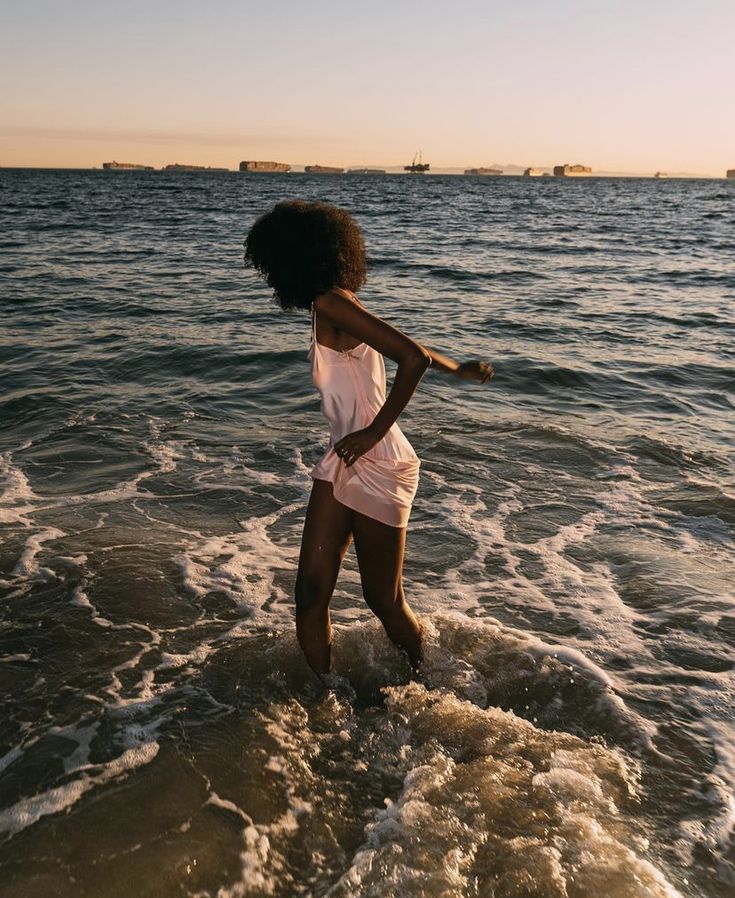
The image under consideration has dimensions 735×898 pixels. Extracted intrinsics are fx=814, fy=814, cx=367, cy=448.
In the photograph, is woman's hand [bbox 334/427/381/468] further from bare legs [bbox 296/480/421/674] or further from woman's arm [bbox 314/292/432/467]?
bare legs [bbox 296/480/421/674]

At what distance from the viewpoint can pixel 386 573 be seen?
11.7 feet

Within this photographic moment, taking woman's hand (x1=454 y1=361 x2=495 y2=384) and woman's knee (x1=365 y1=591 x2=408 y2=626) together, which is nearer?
woman's hand (x1=454 y1=361 x2=495 y2=384)

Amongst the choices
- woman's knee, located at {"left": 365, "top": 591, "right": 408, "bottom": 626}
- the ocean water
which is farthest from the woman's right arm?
the ocean water

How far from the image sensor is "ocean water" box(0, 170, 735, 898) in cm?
298

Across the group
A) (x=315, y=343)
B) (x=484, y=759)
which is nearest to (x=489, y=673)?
(x=484, y=759)

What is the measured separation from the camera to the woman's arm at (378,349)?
9.83 ft

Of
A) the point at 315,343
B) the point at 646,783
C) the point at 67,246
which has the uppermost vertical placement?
the point at 315,343

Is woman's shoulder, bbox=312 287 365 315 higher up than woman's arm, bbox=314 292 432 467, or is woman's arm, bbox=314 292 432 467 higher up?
woman's shoulder, bbox=312 287 365 315

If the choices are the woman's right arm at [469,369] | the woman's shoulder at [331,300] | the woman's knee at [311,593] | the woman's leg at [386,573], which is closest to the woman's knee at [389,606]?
the woman's leg at [386,573]

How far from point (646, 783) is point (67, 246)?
25.0 meters

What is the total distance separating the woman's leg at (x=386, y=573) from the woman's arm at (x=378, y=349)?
433mm

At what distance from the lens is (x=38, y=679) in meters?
3.99

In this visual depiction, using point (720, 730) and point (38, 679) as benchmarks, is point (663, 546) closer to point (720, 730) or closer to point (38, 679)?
point (720, 730)

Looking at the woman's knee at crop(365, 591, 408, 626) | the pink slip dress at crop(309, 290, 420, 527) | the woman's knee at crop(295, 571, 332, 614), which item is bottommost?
the woman's knee at crop(365, 591, 408, 626)
